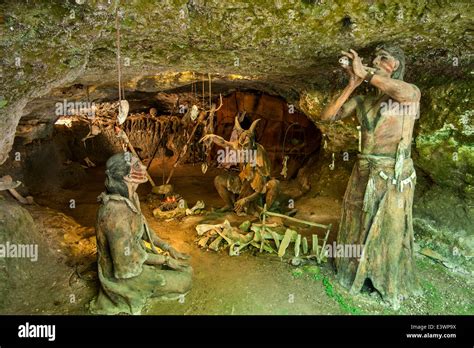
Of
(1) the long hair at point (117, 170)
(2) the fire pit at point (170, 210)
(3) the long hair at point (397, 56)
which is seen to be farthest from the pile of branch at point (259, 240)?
(3) the long hair at point (397, 56)

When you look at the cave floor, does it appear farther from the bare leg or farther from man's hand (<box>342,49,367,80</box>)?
man's hand (<box>342,49,367,80</box>)

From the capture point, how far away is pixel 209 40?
3.77m

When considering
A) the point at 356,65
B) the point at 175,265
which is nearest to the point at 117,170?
the point at 175,265

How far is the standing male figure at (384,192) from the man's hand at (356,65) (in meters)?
0.31

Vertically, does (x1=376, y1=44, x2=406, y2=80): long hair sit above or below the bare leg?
above

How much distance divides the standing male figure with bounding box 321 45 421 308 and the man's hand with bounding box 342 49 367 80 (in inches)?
12.3

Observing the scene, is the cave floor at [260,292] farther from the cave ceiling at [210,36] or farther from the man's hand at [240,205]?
the cave ceiling at [210,36]

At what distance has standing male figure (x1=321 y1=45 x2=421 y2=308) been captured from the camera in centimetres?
382

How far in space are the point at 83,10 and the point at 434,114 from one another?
4.67 metres

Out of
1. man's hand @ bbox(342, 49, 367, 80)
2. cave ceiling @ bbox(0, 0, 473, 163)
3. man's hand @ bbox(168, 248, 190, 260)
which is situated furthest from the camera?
man's hand @ bbox(168, 248, 190, 260)

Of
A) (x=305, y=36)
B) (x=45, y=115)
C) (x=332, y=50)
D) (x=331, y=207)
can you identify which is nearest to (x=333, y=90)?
(x=332, y=50)

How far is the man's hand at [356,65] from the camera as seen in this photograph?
3297 mm

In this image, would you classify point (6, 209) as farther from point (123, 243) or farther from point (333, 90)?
point (333, 90)

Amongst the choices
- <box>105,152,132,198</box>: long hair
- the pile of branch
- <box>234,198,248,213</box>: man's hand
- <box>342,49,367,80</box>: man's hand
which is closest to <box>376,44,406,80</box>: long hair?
<box>342,49,367,80</box>: man's hand
